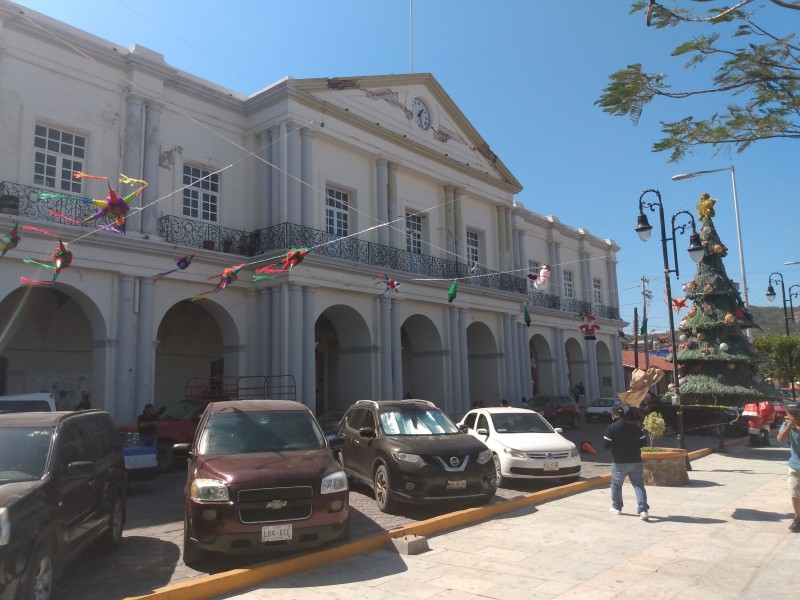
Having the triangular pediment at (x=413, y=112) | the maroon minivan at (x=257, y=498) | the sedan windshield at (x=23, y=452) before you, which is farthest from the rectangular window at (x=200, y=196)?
the sedan windshield at (x=23, y=452)

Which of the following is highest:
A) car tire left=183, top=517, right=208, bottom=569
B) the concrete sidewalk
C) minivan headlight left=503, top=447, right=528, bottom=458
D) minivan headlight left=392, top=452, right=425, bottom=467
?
minivan headlight left=392, top=452, right=425, bottom=467

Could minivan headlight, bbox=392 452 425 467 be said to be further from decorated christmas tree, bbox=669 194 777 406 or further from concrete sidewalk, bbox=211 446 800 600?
decorated christmas tree, bbox=669 194 777 406

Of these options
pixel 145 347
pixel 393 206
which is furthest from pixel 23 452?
pixel 393 206

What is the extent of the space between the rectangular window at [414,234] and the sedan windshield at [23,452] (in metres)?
17.4

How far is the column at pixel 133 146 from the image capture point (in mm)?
15988

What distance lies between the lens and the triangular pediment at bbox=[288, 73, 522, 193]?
2003cm

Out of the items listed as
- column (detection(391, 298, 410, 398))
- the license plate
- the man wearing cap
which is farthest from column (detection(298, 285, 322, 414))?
the man wearing cap

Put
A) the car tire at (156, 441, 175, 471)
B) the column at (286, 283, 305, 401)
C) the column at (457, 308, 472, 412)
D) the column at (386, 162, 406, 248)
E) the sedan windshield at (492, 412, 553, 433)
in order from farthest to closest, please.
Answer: the column at (457, 308, 472, 412), the column at (386, 162, 406, 248), the column at (286, 283, 305, 401), the car tire at (156, 441, 175, 471), the sedan windshield at (492, 412, 553, 433)

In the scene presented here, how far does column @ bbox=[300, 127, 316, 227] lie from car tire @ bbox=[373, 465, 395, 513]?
10.4 metres

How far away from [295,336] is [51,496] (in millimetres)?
12175

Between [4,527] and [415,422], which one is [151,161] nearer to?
[415,422]

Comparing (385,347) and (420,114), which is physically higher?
(420,114)

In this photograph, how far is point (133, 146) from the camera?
1620 centimetres

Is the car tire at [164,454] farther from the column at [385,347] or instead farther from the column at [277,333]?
the column at [385,347]
